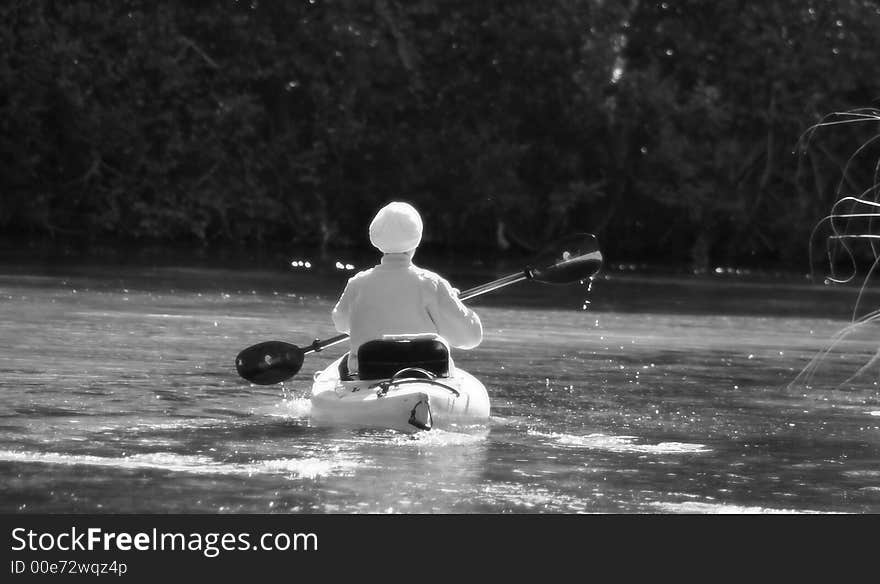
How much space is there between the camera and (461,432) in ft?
32.1

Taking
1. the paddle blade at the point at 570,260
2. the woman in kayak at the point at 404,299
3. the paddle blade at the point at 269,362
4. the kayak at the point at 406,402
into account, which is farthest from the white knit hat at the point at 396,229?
the paddle blade at the point at 570,260

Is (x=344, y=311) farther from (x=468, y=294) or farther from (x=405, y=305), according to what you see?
(x=468, y=294)

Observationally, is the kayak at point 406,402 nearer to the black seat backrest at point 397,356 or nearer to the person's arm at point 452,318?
the black seat backrest at point 397,356

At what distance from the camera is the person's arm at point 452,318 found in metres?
9.75

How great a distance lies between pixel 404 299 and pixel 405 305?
3 centimetres

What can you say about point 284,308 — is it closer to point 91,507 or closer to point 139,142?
point 91,507

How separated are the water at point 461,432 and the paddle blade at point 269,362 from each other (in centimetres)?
21

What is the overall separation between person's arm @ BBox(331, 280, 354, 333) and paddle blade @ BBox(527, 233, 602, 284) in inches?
78.8

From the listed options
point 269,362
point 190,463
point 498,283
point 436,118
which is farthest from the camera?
point 436,118

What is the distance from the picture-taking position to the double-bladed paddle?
1086 cm

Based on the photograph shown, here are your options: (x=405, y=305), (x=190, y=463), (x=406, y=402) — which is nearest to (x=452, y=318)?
(x=405, y=305)

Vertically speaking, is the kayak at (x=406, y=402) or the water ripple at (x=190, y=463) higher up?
the kayak at (x=406, y=402)

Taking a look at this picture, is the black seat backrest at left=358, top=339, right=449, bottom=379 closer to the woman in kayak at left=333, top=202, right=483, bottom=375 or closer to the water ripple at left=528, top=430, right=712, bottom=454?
the woman in kayak at left=333, top=202, right=483, bottom=375
